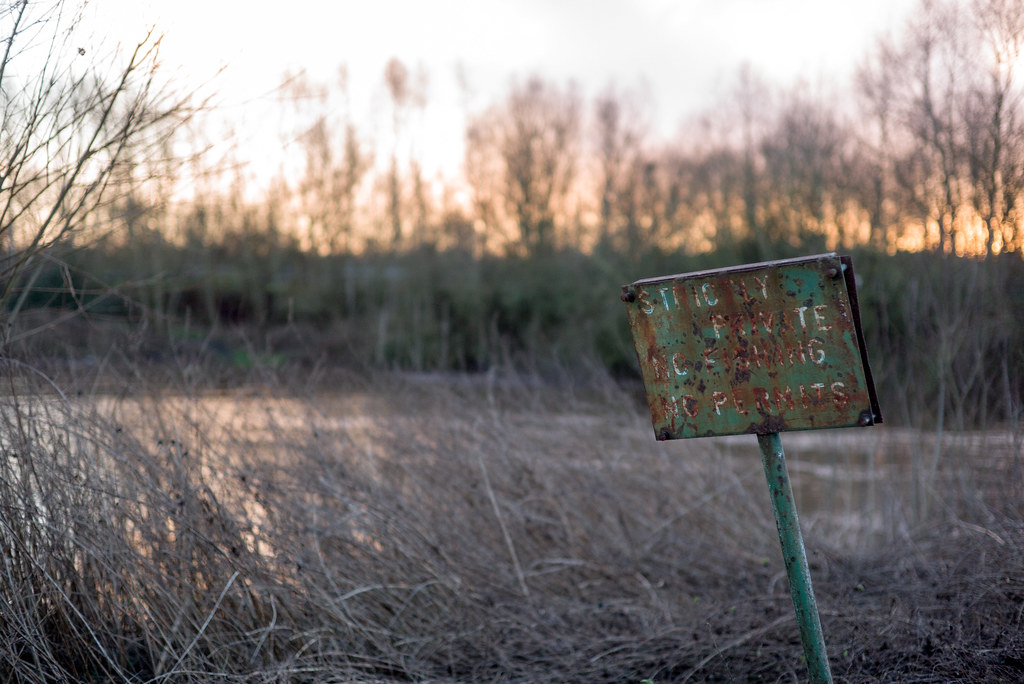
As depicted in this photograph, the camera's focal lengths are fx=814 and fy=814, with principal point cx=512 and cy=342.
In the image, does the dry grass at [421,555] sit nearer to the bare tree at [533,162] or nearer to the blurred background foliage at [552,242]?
the blurred background foliage at [552,242]

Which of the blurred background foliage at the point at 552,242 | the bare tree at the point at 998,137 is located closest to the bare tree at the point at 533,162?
the blurred background foliage at the point at 552,242

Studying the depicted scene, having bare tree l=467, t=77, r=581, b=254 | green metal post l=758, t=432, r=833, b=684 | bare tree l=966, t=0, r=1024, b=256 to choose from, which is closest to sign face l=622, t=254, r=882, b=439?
green metal post l=758, t=432, r=833, b=684

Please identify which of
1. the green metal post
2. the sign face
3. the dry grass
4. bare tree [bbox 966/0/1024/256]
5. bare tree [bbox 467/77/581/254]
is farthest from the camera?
bare tree [bbox 467/77/581/254]

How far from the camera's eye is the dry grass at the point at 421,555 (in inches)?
132

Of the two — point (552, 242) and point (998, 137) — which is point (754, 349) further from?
point (552, 242)

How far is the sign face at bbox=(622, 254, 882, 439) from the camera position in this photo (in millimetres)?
2432

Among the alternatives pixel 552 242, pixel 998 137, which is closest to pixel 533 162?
pixel 552 242

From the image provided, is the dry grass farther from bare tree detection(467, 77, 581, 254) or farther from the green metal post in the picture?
bare tree detection(467, 77, 581, 254)

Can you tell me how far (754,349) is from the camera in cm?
255

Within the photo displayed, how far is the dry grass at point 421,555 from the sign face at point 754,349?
141cm

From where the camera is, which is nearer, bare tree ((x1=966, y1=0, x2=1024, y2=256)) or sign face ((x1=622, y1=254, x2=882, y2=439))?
sign face ((x1=622, y1=254, x2=882, y2=439))

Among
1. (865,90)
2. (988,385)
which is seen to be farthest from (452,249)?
(988,385)

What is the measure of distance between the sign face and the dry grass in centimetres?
141

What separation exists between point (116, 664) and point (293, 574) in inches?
35.1
